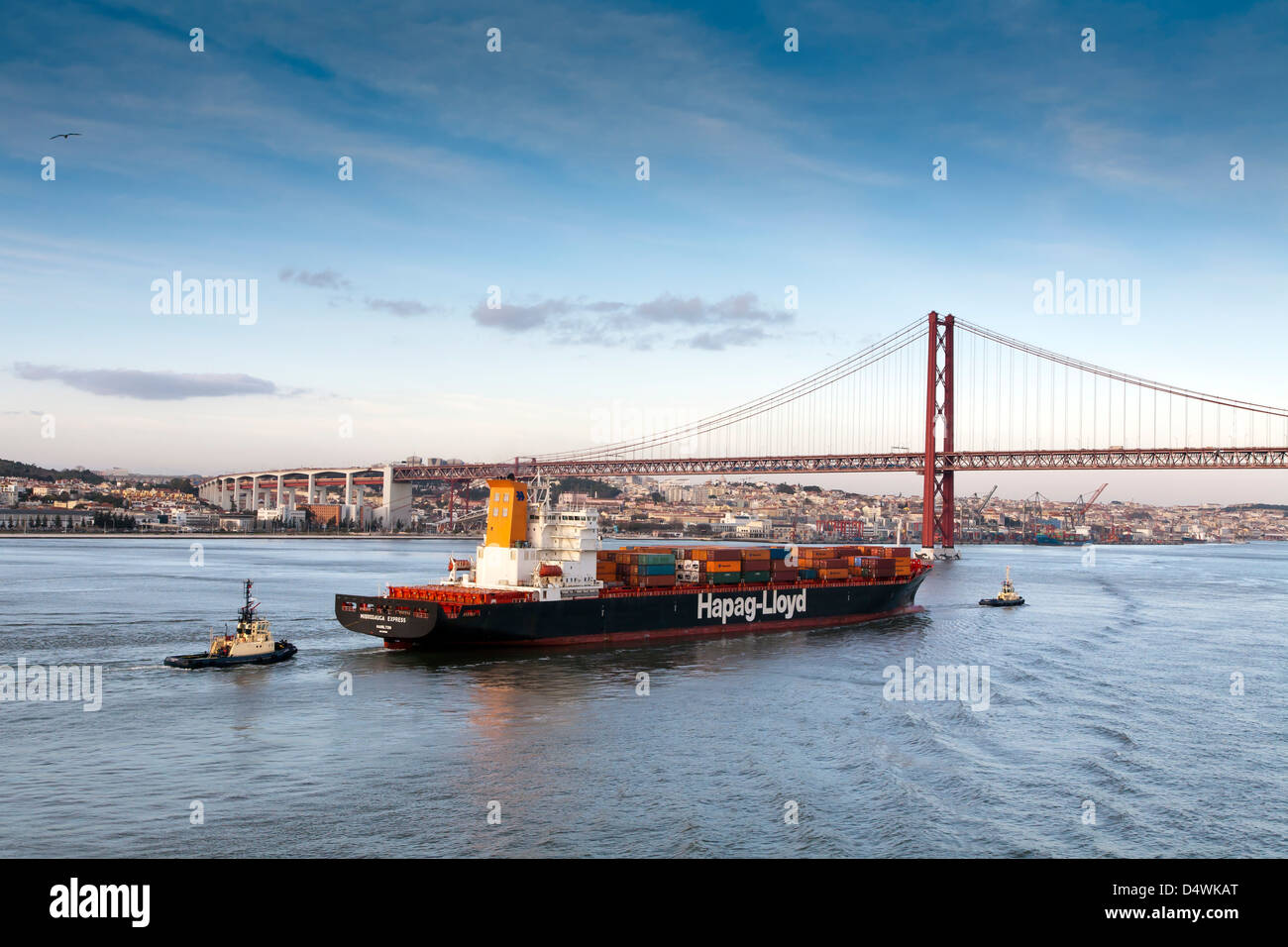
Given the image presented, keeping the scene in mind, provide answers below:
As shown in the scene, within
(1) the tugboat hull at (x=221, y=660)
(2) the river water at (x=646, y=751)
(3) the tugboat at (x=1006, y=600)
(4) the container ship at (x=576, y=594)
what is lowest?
(3) the tugboat at (x=1006, y=600)

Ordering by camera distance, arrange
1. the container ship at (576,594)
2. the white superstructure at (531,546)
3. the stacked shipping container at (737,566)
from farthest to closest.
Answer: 1. the stacked shipping container at (737,566)
2. the white superstructure at (531,546)
3. the container ship at (576,594)

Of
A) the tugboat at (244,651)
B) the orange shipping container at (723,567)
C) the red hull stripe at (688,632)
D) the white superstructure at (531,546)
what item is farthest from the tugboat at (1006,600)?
the tugboat at (244,651)

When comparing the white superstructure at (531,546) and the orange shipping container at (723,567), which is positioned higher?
the white superstructure at (531,546)

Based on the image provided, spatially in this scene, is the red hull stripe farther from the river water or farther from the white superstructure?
the white superstructure

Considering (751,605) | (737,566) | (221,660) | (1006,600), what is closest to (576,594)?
(751,605)

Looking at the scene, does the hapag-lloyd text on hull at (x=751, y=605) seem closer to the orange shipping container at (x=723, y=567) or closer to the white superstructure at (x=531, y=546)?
the orange shipping container at (x=723, y=567)

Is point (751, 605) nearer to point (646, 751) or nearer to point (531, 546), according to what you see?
point (531, 546)
